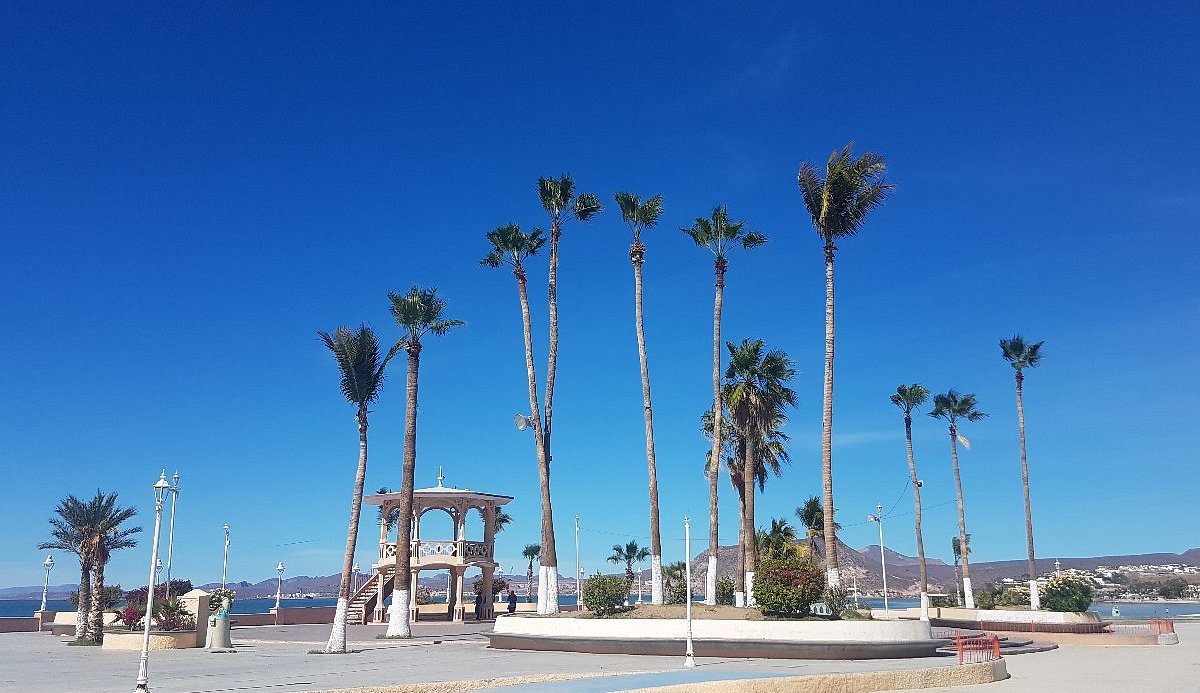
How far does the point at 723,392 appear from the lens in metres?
39.1

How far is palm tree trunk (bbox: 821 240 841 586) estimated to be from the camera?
2869 centimetres

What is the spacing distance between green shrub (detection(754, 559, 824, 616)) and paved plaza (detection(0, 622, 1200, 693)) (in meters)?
2.70

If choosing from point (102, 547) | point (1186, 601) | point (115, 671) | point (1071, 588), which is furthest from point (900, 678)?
point (1186, 601)

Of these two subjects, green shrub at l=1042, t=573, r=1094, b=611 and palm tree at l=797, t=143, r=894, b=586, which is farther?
green shrub at l=1042, t=573, r=1094, b=611

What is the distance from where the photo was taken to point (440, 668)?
21516 mm

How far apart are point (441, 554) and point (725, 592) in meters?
15.2

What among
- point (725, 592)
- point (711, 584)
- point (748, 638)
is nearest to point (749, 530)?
point (711, 584)

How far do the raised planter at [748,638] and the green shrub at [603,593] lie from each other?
7.28 ft

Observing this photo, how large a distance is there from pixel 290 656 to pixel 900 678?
17019mm

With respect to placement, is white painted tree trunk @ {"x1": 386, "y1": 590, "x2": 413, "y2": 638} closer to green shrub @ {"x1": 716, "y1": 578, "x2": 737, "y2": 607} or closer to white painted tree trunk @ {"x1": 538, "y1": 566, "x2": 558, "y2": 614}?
white painted tree trunk @ {"x1": 538, "y1": 566, "x2": 558, "y2": 614}

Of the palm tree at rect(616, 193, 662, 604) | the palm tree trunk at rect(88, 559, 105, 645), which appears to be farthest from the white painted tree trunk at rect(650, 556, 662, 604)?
the palm tree trunk at rect(88, 559, 105, 645)

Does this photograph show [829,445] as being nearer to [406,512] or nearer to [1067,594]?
[406,512]

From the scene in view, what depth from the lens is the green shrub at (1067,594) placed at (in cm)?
4728

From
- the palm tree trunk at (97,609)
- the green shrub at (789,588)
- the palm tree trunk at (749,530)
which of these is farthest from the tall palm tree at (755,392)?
the palm tree trunk at (97,609)
